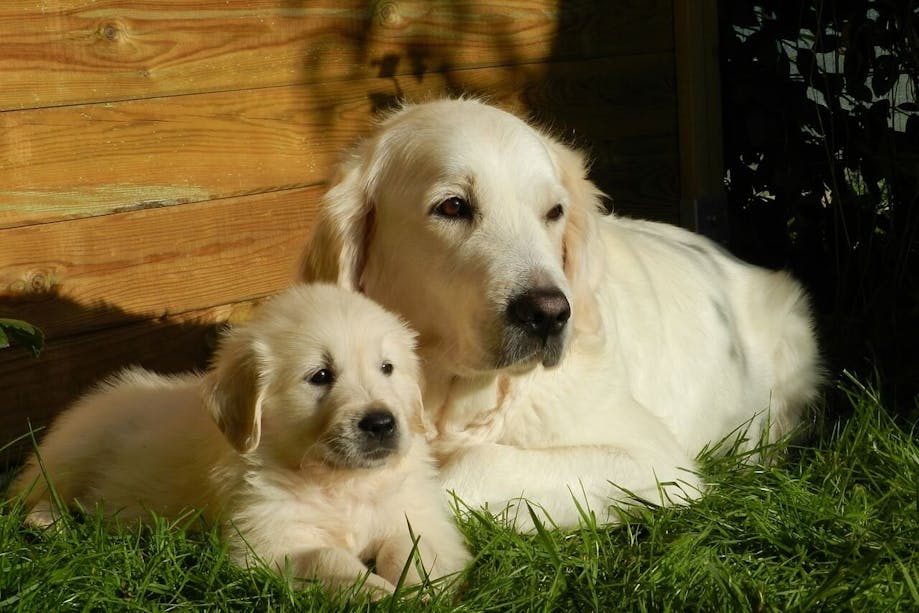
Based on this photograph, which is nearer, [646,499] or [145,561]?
[145,561]

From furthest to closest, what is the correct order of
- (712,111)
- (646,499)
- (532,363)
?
(712,111) → (646,499) → (532,363)

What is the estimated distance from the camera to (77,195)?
4469mm

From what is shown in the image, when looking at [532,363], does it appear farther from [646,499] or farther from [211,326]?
[211,326]

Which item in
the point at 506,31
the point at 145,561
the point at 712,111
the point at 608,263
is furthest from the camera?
the point at 712,111

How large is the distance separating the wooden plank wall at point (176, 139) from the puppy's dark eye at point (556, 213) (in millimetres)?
1661

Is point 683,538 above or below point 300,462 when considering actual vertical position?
below

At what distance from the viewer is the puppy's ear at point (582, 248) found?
3.94 m

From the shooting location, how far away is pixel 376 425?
3.11 metres

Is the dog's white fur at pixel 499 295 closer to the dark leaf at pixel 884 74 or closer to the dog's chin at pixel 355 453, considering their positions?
the dog's chin at pixel 355 453

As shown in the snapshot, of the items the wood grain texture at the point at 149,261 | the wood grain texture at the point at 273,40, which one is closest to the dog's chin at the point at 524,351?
the wood grain texture at the point at 149,261

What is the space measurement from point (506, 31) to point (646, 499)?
9.40ft

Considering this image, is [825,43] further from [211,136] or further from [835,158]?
[211,136]

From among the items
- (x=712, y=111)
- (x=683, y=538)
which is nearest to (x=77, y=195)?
(x=683, y=538)

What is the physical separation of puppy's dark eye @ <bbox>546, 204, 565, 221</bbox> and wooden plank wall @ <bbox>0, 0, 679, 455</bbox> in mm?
1661
